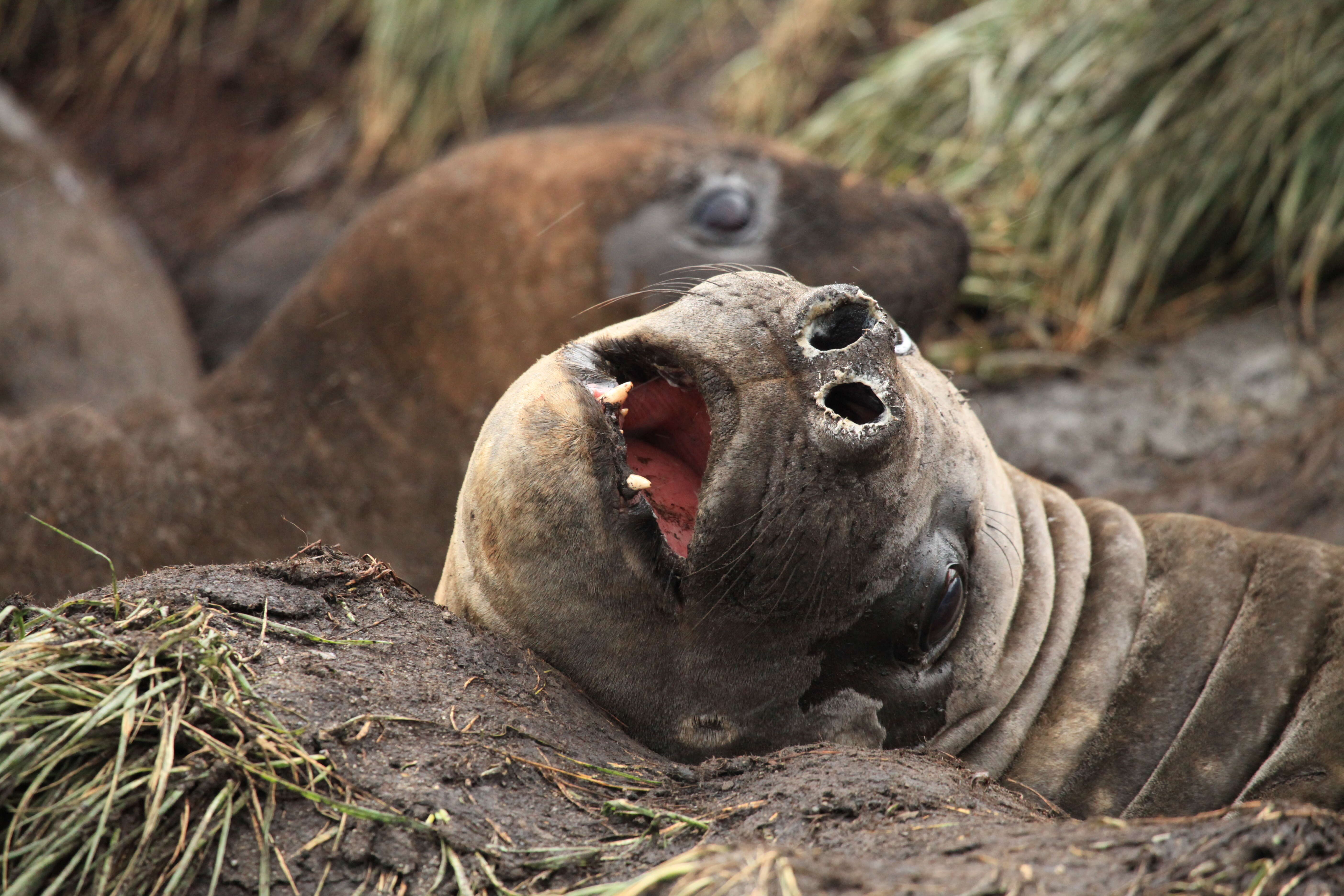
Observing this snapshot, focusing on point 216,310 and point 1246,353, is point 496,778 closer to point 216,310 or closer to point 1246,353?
point 1246,353

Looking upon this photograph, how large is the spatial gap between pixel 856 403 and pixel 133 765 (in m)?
1.61

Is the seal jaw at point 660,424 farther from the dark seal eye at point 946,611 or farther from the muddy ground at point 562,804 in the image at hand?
the dark seal eye at point 946,611

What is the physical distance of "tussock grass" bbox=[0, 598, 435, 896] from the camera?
7.04 ft

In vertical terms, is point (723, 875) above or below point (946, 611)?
above

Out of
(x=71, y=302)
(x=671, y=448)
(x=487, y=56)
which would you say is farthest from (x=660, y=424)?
(x=487, y=56)

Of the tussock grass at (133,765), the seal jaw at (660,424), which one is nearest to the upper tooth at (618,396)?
the seal jaw at (660,424)

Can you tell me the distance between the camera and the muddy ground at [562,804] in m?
2.03

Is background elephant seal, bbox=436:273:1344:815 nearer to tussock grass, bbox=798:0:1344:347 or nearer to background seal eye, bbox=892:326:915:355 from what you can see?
background seal eye, bbox=892:326:915:355

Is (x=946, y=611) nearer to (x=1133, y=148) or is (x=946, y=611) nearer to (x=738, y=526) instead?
(x=738, y=526)

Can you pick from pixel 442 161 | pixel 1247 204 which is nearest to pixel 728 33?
pixel 442 161

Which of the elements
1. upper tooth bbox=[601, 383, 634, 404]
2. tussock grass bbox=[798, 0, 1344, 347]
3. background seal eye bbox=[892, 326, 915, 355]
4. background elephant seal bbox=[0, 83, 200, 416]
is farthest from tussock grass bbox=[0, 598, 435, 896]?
tussock grass bbox=[798, 0, 1344, 347]

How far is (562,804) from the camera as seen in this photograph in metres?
2.54

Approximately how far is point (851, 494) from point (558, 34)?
717 centimetres

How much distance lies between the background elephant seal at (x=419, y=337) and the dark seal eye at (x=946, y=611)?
2580mm
